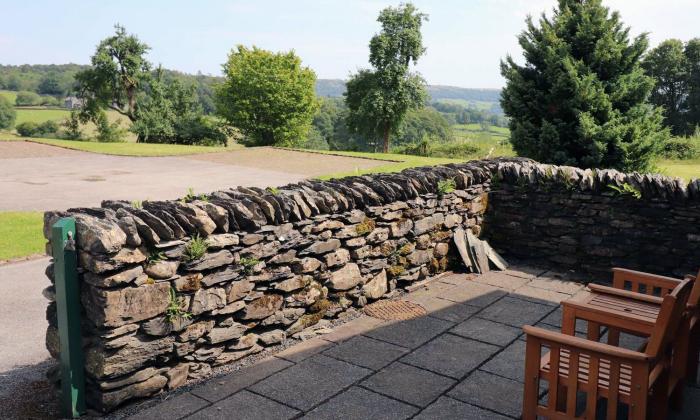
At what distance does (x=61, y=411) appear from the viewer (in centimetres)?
363

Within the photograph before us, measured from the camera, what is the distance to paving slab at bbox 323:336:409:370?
4.34 metres

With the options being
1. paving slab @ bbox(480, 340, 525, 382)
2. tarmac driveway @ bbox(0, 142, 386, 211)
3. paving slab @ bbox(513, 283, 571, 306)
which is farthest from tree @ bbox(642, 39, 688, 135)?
paving slab @ bbox(480, 340, 525, 382)

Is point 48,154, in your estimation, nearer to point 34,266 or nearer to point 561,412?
point 34,266

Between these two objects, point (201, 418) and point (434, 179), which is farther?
point (434, 179)

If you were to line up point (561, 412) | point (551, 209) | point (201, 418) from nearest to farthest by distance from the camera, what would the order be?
point (561, 412), point (201, 418), point (551, 209)

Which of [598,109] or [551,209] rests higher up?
[598,109]

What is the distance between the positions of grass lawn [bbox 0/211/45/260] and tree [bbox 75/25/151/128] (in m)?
31.2

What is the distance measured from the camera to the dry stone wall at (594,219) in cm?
650

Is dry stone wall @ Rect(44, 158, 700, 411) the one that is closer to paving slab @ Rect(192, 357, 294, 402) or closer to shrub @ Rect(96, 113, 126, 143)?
paving slab @ Rect(192, 357, 294, 402)

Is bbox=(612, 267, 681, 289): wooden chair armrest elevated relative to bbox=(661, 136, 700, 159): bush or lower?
lower

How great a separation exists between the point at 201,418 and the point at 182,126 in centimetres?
3645

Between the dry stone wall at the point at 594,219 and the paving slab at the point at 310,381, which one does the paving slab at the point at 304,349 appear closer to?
the paving slab at the point at 310,381

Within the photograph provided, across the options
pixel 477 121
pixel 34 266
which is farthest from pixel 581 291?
pixel 477 121

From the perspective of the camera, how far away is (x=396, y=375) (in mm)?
4125
